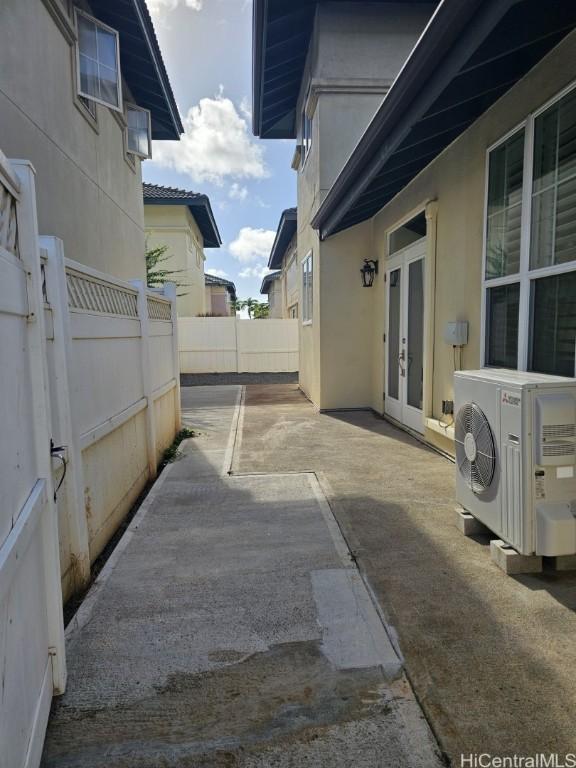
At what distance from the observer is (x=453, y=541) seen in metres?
3.10

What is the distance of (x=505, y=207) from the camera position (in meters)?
3.73

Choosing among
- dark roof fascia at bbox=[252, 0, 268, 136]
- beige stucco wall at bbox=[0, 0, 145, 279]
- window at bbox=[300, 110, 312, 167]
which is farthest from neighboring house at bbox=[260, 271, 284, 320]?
beige stucco wall at bbox=[0, 0, 145, 279]

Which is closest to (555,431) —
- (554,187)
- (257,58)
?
(554,187)

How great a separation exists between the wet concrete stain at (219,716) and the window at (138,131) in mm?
8929

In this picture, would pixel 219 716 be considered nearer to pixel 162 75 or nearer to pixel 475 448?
pixel 475 448

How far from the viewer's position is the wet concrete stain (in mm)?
1588

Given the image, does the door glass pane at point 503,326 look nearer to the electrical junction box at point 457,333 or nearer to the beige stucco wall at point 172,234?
the electrical junction box at point 457,333

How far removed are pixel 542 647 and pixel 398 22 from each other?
848 centimetres

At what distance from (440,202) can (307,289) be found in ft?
16.3

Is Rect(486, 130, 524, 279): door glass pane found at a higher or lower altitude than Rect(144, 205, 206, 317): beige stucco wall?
lower

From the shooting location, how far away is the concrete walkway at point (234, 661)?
161cm

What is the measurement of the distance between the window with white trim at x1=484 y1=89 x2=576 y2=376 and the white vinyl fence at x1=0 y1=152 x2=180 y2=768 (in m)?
3.09

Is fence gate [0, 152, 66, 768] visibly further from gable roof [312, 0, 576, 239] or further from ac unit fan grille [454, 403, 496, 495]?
gable roof [312, 0, 576, 239]

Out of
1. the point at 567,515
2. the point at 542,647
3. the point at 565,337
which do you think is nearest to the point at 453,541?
the point at 567,515
